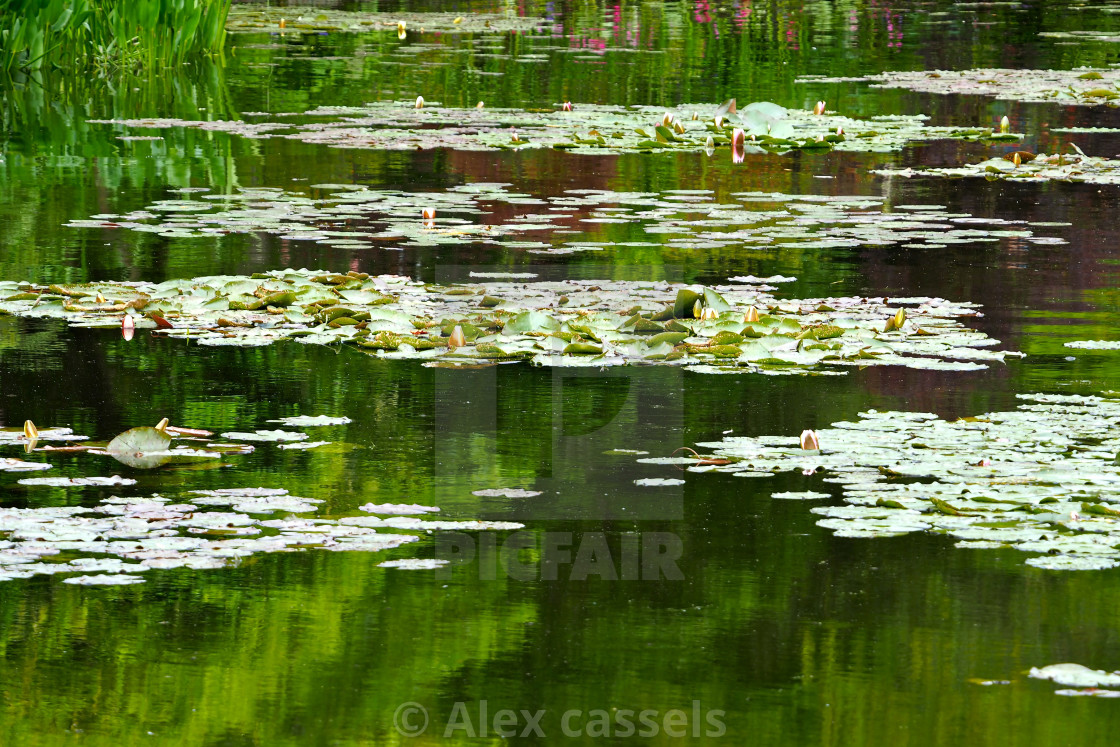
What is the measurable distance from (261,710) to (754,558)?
1236 mm

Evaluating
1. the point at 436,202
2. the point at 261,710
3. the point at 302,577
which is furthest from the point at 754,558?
the point at 436,202

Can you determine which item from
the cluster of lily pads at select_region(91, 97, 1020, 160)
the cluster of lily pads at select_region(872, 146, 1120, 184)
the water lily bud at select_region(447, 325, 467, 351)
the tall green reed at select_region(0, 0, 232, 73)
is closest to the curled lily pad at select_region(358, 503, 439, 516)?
the water lily bud at select_region(447, 325, 467, 351)

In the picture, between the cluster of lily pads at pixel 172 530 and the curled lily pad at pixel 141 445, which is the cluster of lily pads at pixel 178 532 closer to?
the cluster of lily pads at pixel 172 530

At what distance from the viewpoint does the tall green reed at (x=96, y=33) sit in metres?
14.9

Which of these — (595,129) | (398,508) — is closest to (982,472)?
(398,508)

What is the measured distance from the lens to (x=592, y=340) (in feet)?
19.8

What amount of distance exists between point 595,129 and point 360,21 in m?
12.7

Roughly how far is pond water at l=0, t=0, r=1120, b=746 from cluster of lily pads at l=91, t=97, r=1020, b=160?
0.70m

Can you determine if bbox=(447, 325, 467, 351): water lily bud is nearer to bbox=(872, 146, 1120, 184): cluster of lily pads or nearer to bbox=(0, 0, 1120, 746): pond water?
bbox=(0, 0, 1120, 746): pond water

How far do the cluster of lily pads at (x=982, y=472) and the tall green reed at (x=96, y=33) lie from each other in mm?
11053

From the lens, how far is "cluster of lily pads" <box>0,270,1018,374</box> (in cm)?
593

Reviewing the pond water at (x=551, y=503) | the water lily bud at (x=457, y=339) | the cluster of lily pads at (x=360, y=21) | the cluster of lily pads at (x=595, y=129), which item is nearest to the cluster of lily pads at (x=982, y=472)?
the pond water at (x=551, y=503)

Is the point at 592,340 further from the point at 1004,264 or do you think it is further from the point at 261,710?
the point at 261,710

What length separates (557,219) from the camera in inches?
342
